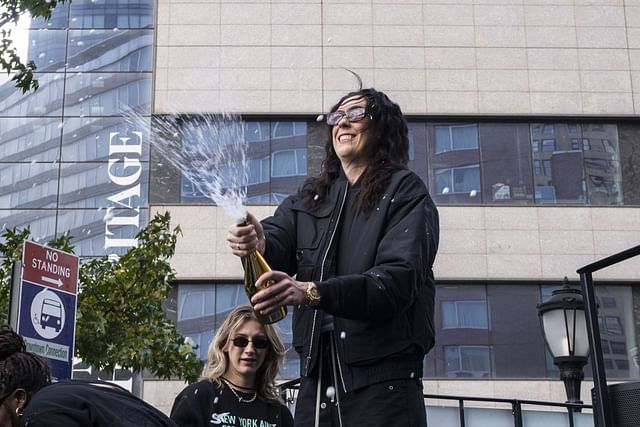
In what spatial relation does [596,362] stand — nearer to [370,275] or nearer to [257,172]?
[370,275]

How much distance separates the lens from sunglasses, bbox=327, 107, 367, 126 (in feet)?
14.8

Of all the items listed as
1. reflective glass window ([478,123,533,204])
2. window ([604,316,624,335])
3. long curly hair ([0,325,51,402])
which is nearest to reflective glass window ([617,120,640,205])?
reflective glass window ([478,123,533,204])

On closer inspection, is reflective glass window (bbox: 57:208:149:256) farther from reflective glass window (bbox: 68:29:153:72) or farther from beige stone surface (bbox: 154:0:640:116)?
reflective glass window (bbox: 68:29:153:72)

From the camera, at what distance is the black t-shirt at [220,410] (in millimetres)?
5707

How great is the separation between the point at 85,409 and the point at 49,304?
5848 mm

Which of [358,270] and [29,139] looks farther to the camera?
[29,139]

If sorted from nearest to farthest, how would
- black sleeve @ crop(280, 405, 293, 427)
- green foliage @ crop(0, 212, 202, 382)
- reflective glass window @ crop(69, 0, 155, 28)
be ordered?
1. black sleeve @ crop(280, 405, 293, 427)
2. green foliage @ crop(0, 212, 202, 382)
3. reflective glass window @ crop(69, 0, 155, 28)

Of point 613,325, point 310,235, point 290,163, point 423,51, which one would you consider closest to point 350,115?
point 310,235

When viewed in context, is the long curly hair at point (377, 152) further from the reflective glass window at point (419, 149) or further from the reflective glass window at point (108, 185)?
the reflective glass window at point (108, 185)

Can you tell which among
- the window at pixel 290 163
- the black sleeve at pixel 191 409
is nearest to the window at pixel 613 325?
the black sleeve at pixel 191 409

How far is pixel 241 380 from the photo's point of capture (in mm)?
5977

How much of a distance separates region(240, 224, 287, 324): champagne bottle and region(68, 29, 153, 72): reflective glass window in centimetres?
2387

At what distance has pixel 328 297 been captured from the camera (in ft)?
13.0

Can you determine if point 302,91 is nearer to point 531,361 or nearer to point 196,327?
point 196,327
